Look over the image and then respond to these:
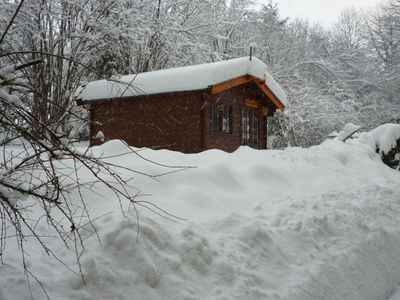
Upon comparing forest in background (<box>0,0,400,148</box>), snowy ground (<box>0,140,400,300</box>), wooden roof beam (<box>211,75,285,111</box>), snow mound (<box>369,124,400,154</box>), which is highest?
forest in background (<box>0,0,400,148</box>)

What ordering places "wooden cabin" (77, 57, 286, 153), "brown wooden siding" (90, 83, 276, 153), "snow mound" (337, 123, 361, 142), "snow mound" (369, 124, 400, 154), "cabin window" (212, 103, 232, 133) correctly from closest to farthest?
"wooden cabin" (77, 57, 286, 153) → "brown wooden siding" (90, 83, 276, 153) → "snow mound" (369, 124, 400, 154) → "cabin window" (212, 103, 232, 133) → "snow mound" (337, 123, 361, 142)

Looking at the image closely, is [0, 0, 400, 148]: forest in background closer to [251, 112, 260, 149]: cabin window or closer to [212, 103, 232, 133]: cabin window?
[212, 103, 232, 133]: cabin window

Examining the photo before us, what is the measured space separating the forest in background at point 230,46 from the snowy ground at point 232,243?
1.15 metres

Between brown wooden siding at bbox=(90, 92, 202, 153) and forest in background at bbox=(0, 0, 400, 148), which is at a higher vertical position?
forest in background at bbox=(0, 0, 400, 148)

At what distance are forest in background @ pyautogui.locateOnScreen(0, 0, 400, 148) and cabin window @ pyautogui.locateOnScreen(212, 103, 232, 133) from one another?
167 inches

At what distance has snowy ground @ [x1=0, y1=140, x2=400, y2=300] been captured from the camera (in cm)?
293

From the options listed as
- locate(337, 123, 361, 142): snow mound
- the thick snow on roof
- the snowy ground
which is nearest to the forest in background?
the snowy ground

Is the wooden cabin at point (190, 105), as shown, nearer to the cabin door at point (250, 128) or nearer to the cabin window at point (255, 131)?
the cabin door at point (250, 128)

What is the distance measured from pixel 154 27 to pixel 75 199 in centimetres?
1462

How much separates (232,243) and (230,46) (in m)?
21.6

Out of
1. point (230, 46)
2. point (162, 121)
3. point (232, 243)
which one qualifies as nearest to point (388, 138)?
point (162, 121)

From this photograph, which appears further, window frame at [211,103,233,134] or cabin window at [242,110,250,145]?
cabin window at [242,110,250,145]

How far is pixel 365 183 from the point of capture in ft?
25.9

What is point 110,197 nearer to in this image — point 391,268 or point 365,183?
point 391,268
